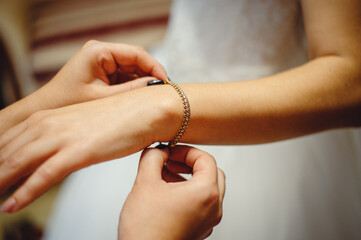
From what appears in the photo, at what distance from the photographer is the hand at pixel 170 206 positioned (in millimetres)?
382

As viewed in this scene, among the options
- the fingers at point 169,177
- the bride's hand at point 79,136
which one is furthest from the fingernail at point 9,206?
the fingers at point 169,177

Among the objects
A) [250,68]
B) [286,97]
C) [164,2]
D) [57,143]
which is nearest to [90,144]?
[57,143]

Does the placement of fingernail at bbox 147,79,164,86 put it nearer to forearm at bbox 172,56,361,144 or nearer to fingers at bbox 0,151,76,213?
forearm at bbox 172,56,361,144

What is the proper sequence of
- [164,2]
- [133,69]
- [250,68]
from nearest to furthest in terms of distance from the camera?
[133,69] < [250,68] < [164,2]

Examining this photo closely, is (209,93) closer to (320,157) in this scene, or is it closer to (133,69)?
(133,69)

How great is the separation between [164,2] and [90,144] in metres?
1.70

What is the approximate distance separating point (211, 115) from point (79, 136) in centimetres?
29

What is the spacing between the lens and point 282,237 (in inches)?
24.3

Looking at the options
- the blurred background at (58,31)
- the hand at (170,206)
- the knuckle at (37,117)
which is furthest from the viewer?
the blurred background at (58,31)

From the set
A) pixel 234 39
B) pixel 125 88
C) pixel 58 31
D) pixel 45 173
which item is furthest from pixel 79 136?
pixel 58 31

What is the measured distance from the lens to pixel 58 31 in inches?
74.8

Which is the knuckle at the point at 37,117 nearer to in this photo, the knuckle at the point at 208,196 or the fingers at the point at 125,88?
the fingers at the point at 125,88

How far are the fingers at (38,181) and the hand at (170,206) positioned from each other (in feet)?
0.46

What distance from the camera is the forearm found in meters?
0.55
